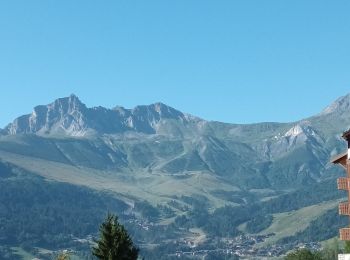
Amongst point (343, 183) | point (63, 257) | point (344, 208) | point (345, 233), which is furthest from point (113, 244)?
point (343, 183)

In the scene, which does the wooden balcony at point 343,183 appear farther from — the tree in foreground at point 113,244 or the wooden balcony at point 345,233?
the tree in foreground at point 113,244

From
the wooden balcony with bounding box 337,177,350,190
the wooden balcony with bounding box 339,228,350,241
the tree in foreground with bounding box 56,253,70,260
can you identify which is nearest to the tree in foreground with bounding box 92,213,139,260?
the tree in foreground with bounding box 56,253,70,260

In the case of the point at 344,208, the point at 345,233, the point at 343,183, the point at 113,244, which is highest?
the point at 343,183

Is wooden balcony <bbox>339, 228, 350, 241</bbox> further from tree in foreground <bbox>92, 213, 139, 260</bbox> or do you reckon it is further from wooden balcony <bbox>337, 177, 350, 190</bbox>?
tree in foreground <bbox>92, 213, 139, 260</bbox>

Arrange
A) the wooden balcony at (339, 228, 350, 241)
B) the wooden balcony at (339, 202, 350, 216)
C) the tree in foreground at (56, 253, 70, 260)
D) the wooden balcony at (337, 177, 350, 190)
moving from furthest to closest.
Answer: the wooden balcony at (337, 177, 350, 190)
the wooden balcony at (339, 202, 350, 216)
the tree in foreground at (56, 253, 70, 260)
the wooden balcony at (339, 228, 350, 241)

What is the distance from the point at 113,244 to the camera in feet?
192

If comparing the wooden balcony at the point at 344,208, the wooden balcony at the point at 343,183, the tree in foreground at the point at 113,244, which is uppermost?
the wooden balcony at the point at 343,183

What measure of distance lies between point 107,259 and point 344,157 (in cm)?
2591

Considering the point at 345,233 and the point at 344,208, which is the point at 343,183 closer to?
the point at 344,208

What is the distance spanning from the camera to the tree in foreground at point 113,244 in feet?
191

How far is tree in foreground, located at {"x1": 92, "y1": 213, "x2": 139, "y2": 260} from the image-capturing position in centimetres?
5831

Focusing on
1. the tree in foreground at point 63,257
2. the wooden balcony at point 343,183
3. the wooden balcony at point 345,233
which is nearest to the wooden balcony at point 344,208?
the wooden balcony at point 343,183

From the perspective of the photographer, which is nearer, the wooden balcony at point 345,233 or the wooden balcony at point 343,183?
the wooden balcony at point 345,233

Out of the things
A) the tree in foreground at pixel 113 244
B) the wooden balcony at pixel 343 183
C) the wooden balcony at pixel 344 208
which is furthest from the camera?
the wooden balcony at pixel 343 183
